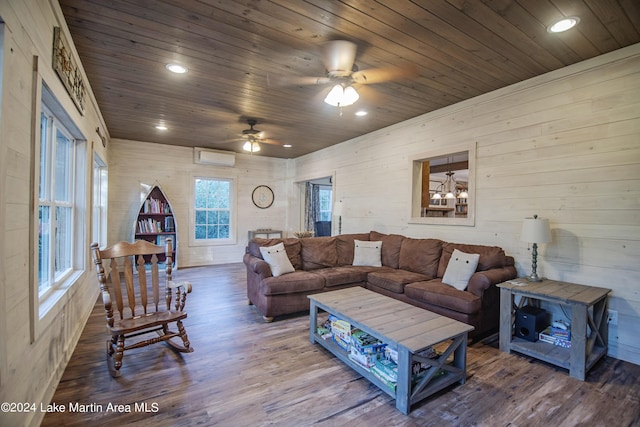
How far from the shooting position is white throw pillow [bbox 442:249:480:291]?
3.01 meters

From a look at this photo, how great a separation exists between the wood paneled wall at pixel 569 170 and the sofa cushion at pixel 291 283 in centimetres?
177

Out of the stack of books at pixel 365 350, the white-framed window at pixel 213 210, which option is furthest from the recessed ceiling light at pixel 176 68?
the white-framed window at pixel 213 210

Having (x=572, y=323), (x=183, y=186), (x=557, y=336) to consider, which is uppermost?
(x=183, y=186)

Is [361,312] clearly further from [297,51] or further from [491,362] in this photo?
[297,51]

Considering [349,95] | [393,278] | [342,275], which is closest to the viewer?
[349,95]

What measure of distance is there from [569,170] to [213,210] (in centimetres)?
629

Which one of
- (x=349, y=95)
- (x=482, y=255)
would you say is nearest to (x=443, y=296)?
(x=482, y=255)

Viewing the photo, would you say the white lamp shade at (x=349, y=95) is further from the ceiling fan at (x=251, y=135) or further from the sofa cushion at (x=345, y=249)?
the sofa cushion at (x=345, y=249)

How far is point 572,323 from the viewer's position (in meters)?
2.28

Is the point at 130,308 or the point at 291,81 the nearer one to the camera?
the point at 130,308

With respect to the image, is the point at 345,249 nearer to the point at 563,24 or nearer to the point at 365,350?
the point at 365,350

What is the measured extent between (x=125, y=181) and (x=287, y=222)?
360 cm

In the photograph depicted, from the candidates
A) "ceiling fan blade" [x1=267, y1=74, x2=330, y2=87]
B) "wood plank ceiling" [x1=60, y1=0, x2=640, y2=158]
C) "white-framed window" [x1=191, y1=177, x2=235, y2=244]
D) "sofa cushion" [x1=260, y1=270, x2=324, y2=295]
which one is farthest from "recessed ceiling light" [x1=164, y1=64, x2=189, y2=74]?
"white-framed window" [x1=191, y1=177, x2=235, y2=244]

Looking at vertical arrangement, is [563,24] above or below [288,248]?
above
